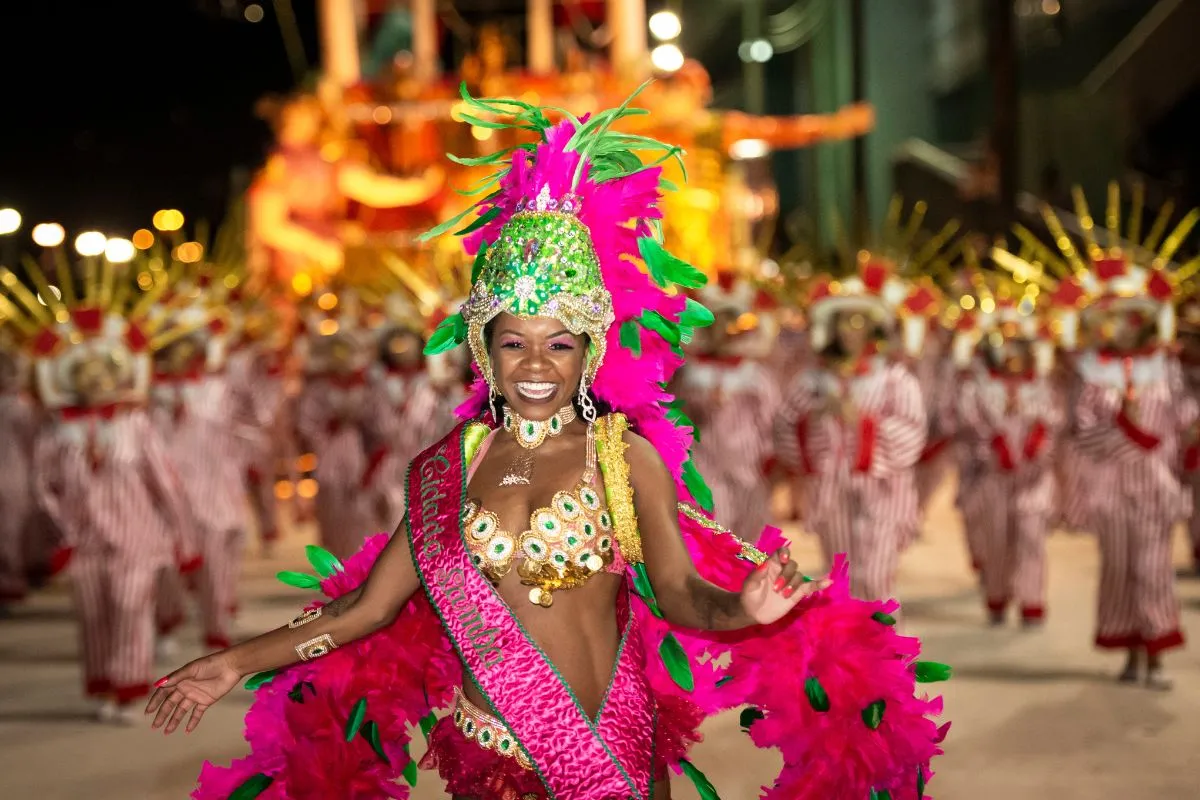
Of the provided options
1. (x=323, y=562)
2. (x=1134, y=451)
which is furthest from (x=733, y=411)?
(x=323, y=562)

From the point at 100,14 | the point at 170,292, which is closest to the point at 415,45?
the point at 100,14

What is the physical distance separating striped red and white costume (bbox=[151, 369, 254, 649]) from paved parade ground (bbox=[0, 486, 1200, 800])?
17.2 inches

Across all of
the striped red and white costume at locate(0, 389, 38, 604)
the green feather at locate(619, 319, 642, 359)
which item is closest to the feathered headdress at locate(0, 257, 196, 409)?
the striped red and white costume at locate(0, 389, 38, 604)

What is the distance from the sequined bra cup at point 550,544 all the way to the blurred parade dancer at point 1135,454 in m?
5.46

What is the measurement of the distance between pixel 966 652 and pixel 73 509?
501 centimetres

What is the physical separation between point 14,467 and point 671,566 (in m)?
9.26

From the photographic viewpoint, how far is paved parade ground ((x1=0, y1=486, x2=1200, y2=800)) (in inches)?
253

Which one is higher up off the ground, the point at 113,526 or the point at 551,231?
the point at 551,231

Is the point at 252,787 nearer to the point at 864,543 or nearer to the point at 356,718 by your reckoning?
the point at 356,718

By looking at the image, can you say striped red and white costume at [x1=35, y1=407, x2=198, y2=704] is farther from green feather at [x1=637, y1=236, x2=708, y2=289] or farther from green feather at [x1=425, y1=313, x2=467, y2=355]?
green feather at [x1=637, y1=236, x2=708, y2=289]

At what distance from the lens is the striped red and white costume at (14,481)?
11281 mm

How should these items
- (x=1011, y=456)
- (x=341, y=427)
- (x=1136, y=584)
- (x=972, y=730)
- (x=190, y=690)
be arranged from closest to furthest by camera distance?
(x=190, y=690), (x=972, y=730), (x=1136, y=584), (x=1011, y=456), (x=341, y=427)

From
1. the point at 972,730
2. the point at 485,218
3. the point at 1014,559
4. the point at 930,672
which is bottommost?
the point at 972,730

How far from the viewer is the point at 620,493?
3.22 m
